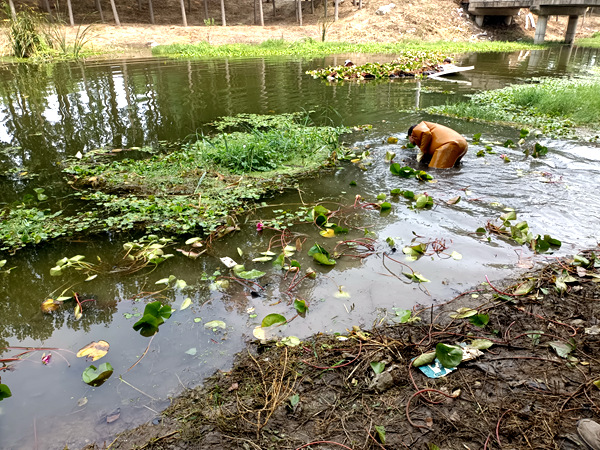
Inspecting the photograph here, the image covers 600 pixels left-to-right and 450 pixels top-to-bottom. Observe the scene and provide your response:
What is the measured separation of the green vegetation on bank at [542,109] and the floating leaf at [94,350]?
23.7 feet

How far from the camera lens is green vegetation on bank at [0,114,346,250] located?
404cm

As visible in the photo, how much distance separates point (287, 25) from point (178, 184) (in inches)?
1086

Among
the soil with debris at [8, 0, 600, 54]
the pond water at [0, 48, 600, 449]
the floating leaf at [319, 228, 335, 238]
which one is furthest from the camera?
the soil with debris at [8, 0, 600, 54]

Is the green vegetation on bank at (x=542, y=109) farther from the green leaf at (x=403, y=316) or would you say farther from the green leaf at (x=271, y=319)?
the green leaf at (x=271, y=319)

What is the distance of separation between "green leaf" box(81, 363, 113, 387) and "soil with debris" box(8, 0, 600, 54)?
21.2 meters

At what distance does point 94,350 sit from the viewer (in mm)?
2588

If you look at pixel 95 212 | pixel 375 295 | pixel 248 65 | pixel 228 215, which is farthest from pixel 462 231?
pixel 248 65

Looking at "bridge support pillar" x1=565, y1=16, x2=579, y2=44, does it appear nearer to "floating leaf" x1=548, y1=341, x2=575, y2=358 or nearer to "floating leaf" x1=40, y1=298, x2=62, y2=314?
"floating leaf" x1=548, y1=341, x2=575, y2=358

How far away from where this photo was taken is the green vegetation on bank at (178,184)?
404 centimetres

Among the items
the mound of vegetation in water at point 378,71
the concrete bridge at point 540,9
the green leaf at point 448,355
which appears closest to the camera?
the green leaf at point 448,355


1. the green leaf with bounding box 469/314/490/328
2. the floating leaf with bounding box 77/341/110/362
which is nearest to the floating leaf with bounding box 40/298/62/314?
the floating leaf with bounding box 77/341/110/362

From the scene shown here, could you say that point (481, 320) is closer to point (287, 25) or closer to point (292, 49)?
point (292, 49)

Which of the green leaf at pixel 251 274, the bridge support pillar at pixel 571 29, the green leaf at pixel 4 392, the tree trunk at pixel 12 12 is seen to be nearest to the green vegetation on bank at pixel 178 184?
the green leaf at pixel 251 274

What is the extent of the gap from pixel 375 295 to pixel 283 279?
0.75m
